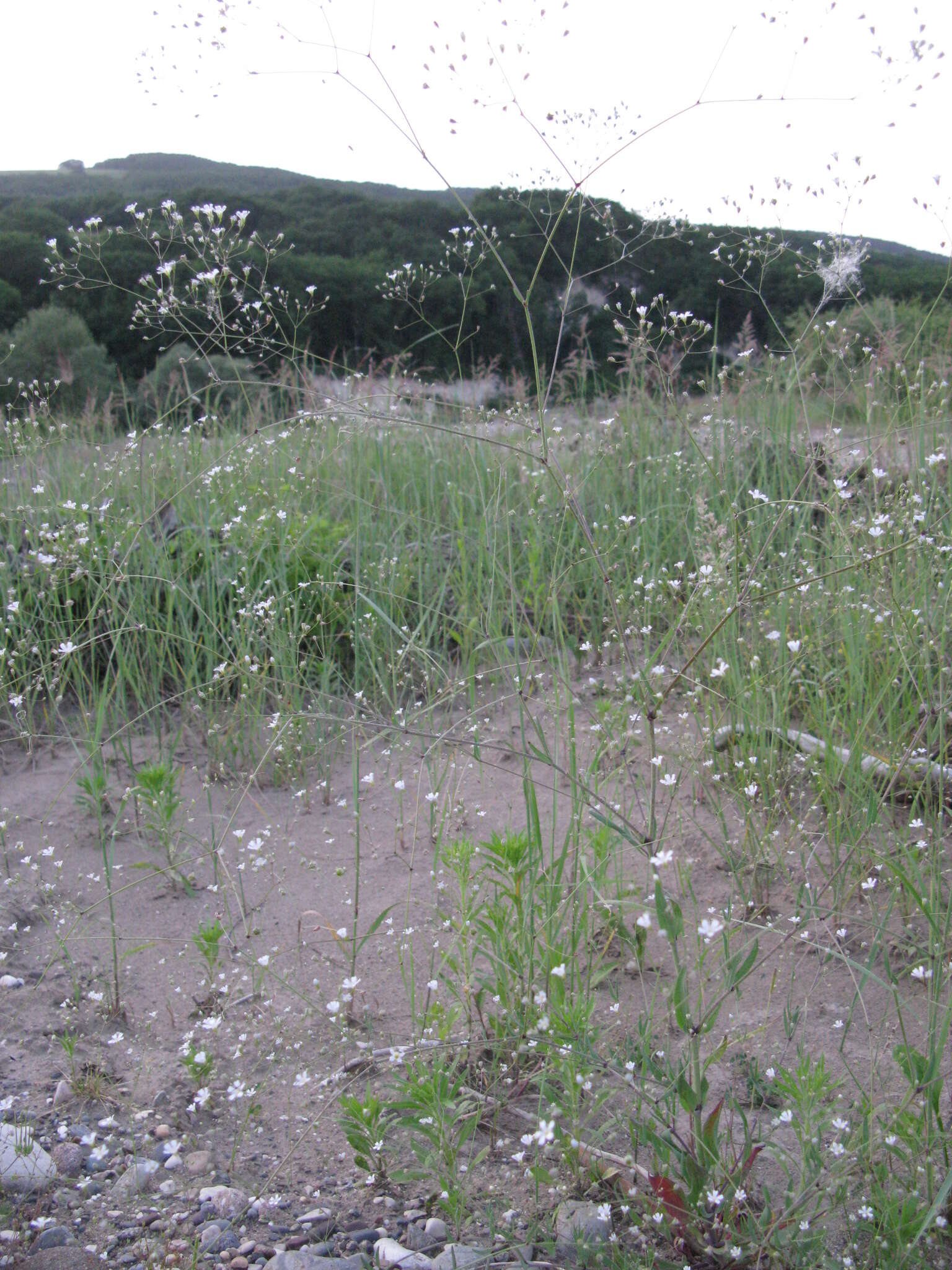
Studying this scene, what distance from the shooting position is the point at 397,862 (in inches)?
98.6

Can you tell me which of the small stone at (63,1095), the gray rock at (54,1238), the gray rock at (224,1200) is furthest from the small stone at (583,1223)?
the small stone at (63,1095)

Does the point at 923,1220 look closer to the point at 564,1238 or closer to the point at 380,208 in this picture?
the point at 564,1238

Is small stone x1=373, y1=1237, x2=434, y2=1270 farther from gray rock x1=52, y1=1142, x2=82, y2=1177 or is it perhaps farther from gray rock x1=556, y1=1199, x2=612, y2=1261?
gray rock x1=52, y1=1142, x2=82, y2=1177

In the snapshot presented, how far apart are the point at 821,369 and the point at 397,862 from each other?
6.01 meters

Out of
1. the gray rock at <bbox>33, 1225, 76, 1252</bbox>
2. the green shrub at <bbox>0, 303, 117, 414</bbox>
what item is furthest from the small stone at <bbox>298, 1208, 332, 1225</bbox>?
the green shrub at <bbox>0, 303, 117, 414</bbox>

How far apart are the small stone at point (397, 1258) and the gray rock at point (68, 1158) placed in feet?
2.00

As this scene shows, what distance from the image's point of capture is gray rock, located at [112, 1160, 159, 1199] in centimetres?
155

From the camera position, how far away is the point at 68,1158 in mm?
1617

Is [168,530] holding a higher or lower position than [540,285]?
lower

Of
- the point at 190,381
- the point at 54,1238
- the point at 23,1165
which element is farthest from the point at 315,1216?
the point at 190,381

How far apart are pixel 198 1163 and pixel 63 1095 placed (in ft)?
1.20

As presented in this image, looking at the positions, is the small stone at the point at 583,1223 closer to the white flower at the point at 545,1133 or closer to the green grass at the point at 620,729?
the green grass at the point at 620,729

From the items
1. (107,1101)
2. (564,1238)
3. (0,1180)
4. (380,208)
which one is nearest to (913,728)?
(564,1238)

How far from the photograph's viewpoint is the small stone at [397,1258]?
4.44 feet
